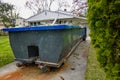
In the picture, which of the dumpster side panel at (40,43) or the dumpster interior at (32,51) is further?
the dumpster interior at (32,51)

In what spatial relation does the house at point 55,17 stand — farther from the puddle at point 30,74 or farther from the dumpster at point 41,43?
the puddle at point 30,74

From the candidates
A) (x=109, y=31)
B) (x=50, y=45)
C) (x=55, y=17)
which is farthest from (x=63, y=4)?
(x=109, y=31)

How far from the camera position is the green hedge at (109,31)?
2215 millimetres

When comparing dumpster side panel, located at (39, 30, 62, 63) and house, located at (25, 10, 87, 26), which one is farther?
house, located at (25, 10, 87, 26)

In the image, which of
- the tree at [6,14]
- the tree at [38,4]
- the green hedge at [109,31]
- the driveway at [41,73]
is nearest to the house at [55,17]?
the tree at [38,4]

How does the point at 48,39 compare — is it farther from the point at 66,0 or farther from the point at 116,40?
the point at 66,0

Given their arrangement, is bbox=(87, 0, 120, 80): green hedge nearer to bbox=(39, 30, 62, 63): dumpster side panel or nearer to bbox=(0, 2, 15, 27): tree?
bbox=(39, 30, 62, 63): dumpster side panel

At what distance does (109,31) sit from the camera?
2299 mm

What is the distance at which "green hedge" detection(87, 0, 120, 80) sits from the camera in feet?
7.27

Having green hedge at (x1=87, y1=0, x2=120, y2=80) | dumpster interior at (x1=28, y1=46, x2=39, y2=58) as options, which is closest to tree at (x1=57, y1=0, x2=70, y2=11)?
dumpster interior at (x1=28, y1=46, x2=39, y2=58)

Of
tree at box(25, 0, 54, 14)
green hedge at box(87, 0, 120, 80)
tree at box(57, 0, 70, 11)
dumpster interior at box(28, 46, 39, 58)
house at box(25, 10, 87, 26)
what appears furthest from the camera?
tree at box(25, 0, 54, 14)

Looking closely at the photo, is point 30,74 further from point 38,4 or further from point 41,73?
point 38,4

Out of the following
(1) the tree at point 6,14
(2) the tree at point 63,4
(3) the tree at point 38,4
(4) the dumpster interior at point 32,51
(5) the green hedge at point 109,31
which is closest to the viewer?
(5) the green hedge at point 109,31

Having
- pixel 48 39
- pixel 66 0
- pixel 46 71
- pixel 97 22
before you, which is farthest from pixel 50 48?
pixel 66 0
